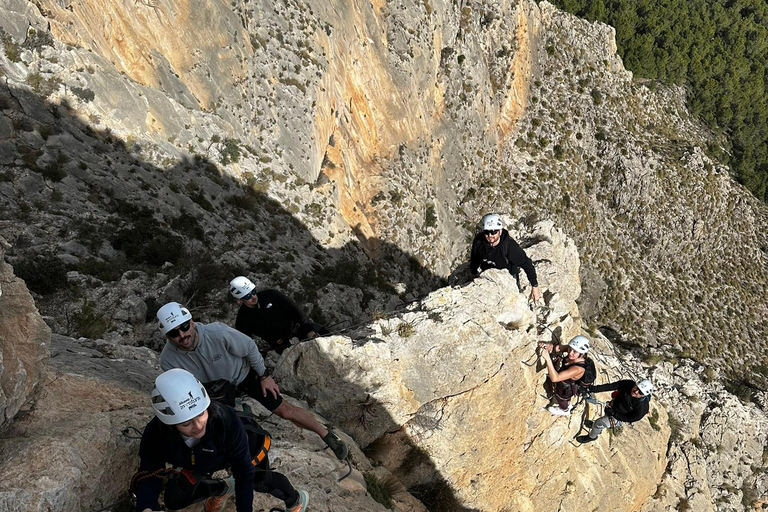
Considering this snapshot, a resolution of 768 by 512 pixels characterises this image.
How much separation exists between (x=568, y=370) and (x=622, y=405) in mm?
2213

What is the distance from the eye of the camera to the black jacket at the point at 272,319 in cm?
969

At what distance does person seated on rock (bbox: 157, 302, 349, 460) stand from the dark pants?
159 centimetres

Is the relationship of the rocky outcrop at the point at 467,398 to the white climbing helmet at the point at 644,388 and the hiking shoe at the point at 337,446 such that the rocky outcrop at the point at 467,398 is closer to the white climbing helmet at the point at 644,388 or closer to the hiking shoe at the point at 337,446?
the hiking shoe at the point at 337,446

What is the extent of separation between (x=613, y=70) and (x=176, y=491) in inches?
2633

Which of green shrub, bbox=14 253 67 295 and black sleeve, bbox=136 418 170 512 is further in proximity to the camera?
green shrub, bbox=14 253 67 295

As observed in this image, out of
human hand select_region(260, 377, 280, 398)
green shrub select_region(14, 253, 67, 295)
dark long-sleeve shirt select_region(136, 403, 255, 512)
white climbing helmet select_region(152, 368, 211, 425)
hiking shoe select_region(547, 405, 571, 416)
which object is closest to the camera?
white climbing helmet select_region(152, 368, 211, 425)

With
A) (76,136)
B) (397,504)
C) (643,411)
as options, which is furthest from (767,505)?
(76,136)

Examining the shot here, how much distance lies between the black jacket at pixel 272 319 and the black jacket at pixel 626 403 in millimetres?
7600

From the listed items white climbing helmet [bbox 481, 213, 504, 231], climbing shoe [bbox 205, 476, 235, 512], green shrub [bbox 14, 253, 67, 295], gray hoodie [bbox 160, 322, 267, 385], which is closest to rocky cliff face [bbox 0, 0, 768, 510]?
green shrub [bbox 14, 253, 67, 295]

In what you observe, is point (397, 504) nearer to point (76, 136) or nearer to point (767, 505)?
point (76, 136)

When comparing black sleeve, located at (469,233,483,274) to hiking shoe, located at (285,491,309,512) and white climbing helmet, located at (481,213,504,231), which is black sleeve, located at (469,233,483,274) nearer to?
white climbing helmet, located at (481,213,504,231)

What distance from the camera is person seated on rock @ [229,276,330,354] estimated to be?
31.7 ft

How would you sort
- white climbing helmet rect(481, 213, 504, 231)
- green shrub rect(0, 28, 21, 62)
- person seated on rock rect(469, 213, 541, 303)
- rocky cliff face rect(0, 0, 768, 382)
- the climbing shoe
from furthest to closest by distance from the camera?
rocky cliff face rect(0, 0, 768, 382) → green shrub rect(0, 28, 21, 62) → person seated on rock rect(469, 213, 541, 303) → white climbing helmet rect(481, 213, 504, 231) → the climbing shoe

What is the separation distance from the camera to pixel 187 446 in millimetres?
4918
